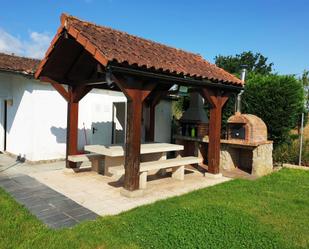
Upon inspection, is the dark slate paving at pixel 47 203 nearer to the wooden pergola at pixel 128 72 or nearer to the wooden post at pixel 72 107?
the wooden pergola at pixel 128 72

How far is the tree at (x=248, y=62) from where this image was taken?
130 ft

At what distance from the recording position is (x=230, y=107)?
10891 millimetres

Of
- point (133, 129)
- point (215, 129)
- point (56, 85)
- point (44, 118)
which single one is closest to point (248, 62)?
point (215, 129)

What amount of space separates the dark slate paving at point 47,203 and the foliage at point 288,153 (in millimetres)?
7729

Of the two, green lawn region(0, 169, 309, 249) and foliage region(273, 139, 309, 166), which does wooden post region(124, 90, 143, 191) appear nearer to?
green lawn region(0, 169, 309, 249)

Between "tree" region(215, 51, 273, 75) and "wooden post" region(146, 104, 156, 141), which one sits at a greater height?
"tree" region(215, 51, 273, 75)

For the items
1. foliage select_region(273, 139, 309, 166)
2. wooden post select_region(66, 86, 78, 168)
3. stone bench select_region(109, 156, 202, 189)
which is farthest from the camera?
foliage select_region(273, 139, 309, 166)

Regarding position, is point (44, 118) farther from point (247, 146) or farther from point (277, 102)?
point (277, 102)

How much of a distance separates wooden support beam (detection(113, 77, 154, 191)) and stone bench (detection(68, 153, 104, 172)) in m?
2.19

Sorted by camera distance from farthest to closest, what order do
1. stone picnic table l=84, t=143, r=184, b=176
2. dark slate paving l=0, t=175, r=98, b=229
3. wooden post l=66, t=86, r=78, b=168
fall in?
wooden post l=66, t=86, r=78, b=168 < stone picnic table l=84, t=143, r=184, b=176 < dark slate paving l=0, t=175, r=98, b=229

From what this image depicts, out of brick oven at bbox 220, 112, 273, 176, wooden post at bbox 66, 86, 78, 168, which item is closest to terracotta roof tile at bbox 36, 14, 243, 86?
wooden post at bbox 66, 86, 78, 168

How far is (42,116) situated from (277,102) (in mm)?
8312

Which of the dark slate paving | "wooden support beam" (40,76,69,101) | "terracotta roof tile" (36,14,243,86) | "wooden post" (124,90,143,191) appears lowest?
the dark slate paving

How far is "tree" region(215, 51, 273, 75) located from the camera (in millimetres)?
39500
